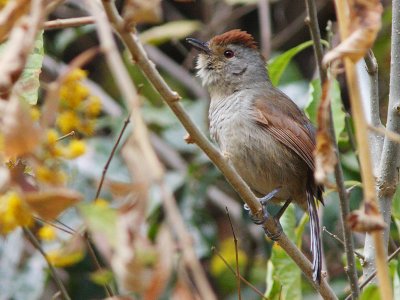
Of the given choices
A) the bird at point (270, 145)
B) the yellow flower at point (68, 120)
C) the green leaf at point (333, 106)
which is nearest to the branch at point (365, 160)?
the green leaf at point (333, 106)

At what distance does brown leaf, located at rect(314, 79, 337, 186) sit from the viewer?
4.89 ft

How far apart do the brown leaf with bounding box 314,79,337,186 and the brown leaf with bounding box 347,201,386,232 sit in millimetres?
98

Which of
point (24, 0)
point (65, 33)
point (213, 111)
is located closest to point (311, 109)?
point (213, 111)

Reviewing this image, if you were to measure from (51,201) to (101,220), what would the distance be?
10cm

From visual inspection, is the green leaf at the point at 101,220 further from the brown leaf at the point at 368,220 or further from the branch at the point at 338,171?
the branch at the point at 338,171

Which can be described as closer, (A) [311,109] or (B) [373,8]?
(B) [373,8]

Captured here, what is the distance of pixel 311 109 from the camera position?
345 cm

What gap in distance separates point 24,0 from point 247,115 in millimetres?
2375

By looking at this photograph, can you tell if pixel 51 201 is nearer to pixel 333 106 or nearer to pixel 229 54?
pixel 333 106

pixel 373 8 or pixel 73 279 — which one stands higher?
pixel 373 8

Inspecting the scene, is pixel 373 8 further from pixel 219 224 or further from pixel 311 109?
pixel 219 224

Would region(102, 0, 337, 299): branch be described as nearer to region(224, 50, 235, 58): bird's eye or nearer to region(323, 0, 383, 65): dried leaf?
region(323, 0, 383, 65): dried leaf

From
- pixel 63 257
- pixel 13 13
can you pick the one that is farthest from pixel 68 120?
pixel 13 13

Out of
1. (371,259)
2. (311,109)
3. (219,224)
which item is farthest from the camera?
(219,224)
